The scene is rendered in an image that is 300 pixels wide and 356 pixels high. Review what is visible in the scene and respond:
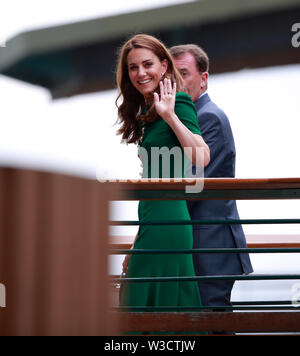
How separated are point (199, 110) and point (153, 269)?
29.0 inches

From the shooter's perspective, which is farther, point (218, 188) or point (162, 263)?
point (162, 263)

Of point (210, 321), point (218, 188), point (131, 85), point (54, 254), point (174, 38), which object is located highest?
point (174, 38)

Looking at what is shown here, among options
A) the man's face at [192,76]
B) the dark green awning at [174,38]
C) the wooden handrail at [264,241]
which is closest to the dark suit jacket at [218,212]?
A: the man's face at [192,76]

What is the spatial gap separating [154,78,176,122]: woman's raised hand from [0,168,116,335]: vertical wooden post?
1.41 metres

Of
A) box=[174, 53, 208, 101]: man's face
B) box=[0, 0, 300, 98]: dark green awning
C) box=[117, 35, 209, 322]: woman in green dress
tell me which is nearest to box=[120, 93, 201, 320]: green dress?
box=[117, 35, 209, 322]: woman in green dress

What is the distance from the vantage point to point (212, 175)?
8.56 ft

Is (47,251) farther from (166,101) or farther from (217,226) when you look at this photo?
(217,226)

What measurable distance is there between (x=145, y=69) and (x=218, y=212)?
64cm

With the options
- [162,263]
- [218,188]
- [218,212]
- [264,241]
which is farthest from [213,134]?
[264,241]

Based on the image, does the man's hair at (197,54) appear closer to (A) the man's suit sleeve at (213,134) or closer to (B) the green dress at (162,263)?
(A) the man's suit sleeve at (213,134)

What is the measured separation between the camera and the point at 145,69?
2.28m

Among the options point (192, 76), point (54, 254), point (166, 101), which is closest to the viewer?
point (54, 254)

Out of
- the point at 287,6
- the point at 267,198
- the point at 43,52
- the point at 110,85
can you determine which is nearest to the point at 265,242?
the point at 267,198

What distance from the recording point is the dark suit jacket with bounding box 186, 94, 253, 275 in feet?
8.30
